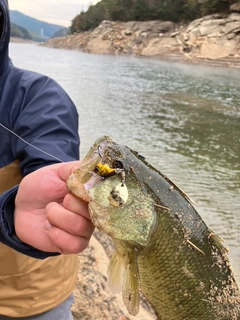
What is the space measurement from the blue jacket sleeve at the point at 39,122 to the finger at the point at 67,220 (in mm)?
527

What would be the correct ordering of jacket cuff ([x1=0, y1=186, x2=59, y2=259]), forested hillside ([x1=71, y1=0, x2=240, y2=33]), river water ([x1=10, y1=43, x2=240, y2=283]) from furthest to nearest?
forested hillside ([x1=71, y1=0, x2=240, y2=33]) → river water ([x1=10, y1=43, x2=240, y2=283]) → jacket cuff ([x1=0, y1=186, x2=59, y2=259])

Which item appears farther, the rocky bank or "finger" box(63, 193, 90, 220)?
the rocky bank

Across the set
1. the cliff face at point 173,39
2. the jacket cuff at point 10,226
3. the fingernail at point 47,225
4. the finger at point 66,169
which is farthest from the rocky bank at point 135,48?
the finger at point 66,169

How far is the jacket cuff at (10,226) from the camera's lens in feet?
5.98

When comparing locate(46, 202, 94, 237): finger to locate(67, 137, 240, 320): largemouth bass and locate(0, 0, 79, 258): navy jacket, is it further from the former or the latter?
locate(0, 0, 79, 258): navy jacket

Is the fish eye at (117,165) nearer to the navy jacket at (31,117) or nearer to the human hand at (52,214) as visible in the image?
the human hand at (52,214)

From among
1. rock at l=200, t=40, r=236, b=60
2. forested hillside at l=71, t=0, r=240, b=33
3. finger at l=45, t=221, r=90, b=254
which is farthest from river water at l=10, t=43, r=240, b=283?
forested hillside at l=71, t=0, r=240, b=33

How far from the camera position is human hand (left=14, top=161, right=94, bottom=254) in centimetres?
153

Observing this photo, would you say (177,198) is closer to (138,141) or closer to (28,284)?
(28,284)

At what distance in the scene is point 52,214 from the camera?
153 centimetres

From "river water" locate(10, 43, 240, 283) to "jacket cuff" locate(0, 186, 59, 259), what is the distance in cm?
396

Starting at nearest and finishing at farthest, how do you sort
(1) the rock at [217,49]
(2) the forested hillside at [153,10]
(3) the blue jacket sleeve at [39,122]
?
(3) the blue jacket sleeve at [39,122]
(1) the rock at [217,49]
(2) the forested hillside at [153,10]

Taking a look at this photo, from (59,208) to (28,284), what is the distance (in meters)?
0.92

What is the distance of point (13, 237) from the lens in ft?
6.04
